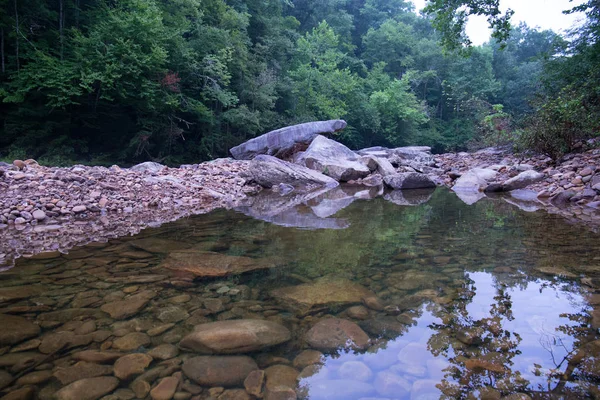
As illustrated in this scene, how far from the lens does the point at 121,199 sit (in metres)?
5.67

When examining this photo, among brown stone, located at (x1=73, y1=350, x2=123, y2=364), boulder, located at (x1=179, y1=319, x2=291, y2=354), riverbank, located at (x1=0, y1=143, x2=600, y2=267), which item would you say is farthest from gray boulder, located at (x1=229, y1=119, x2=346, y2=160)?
brown stone, located at (x1=73, y1=350, x2=123, y2=364)

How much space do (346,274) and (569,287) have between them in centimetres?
144

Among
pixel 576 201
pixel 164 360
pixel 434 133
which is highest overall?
pixel 434 133

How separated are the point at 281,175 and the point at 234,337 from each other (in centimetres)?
788

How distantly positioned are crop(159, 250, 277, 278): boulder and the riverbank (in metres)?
1.20

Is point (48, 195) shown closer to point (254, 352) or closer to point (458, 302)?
point (254, 352)

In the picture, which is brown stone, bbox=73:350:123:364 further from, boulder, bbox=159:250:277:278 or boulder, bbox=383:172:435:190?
boulder, bbox=383:172:435:190

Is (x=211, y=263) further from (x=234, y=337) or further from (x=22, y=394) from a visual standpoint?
(x=22, y=394)

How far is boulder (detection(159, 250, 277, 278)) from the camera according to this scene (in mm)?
2613

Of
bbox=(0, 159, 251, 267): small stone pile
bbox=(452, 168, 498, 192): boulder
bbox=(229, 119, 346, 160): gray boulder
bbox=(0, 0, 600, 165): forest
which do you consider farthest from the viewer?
bbox=(229, 119, 346, 160): gray boulder

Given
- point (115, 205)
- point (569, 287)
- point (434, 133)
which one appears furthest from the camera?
point (434, 133)

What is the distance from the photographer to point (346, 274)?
2.59m

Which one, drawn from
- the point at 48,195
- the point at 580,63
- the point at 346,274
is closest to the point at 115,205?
the point at 48,195

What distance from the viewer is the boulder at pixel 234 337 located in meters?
1.58
